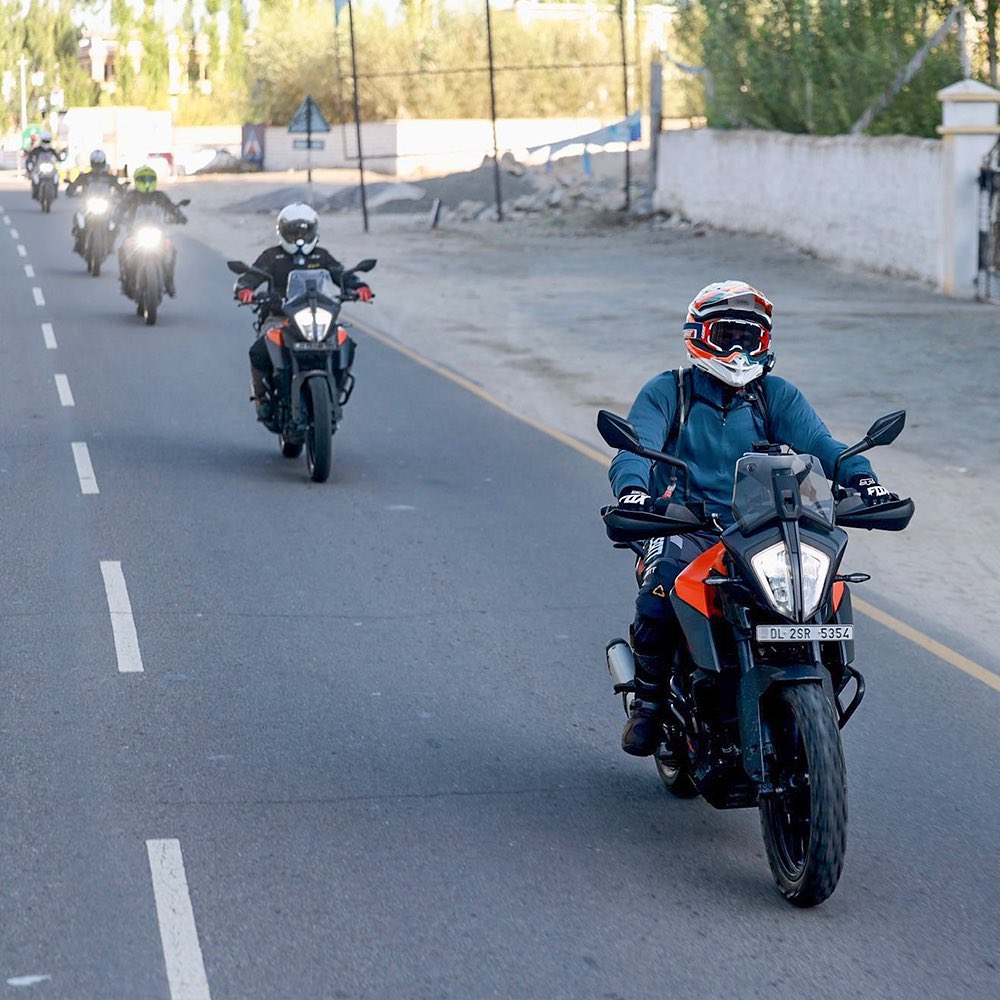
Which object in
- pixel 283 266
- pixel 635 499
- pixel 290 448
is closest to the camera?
pixel 635 499

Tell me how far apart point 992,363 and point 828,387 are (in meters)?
2.35

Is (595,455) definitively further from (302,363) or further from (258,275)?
(258,275)

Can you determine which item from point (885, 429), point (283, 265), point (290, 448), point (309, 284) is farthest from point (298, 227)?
point (885, 429)

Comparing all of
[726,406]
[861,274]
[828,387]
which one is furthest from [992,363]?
[726,406]

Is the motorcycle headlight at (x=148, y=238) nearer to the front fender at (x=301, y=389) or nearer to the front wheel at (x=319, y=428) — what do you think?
the front fender at (x=301, y=389)

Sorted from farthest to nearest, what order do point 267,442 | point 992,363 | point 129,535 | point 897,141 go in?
1. point 897,141
2. point 992,363
3. point 267,442
4. point 129,535

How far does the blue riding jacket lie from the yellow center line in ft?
8.30

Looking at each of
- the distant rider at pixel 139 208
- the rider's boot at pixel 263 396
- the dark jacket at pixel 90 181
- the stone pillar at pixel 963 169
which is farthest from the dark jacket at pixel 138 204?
the stone pillar at pixel 963 169

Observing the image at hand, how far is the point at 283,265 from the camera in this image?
13656mm

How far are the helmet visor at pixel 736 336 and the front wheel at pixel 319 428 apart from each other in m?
6.88

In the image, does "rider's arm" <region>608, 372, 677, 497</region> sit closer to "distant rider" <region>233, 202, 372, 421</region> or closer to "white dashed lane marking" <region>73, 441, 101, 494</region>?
"white dashed lane marking" <region>73, 441, 101, 494</region>

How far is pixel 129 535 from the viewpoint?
11.2 metres

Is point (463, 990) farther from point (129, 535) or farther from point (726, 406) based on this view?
point (129, 535)

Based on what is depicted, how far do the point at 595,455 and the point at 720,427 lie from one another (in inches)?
319
